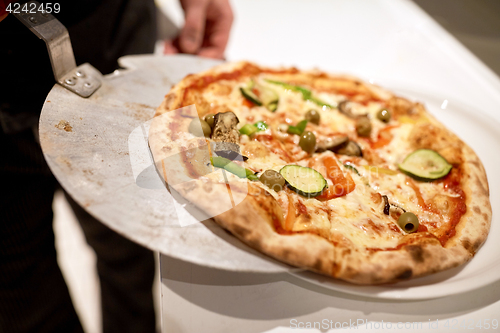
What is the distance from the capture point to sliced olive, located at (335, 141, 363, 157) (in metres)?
2.42

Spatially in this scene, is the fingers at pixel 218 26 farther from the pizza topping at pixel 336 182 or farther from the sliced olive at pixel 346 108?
the pizza topping at pixel 336 182

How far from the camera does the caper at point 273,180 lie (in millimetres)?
1902

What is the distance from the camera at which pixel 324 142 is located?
2.49 m

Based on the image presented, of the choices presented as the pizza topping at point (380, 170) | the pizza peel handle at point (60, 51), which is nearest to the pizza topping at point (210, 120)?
the pizza peel handle at point (60, 51)

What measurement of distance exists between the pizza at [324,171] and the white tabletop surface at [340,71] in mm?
265

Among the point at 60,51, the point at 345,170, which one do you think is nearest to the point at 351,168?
the point at 345,170

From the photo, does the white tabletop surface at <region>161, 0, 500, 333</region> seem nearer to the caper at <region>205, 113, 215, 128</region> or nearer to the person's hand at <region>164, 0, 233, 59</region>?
the caper at <region>205, 113, 215, 128</region>

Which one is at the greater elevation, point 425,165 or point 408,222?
point 425,165

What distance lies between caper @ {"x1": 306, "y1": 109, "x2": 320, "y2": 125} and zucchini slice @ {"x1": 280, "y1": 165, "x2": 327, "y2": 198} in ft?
2.26

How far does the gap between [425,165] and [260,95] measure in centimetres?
136

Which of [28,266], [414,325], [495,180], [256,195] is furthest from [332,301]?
[28,266]

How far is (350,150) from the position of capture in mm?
2422

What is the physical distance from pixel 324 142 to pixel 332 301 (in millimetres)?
1189

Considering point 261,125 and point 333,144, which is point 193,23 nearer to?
point 261,125
